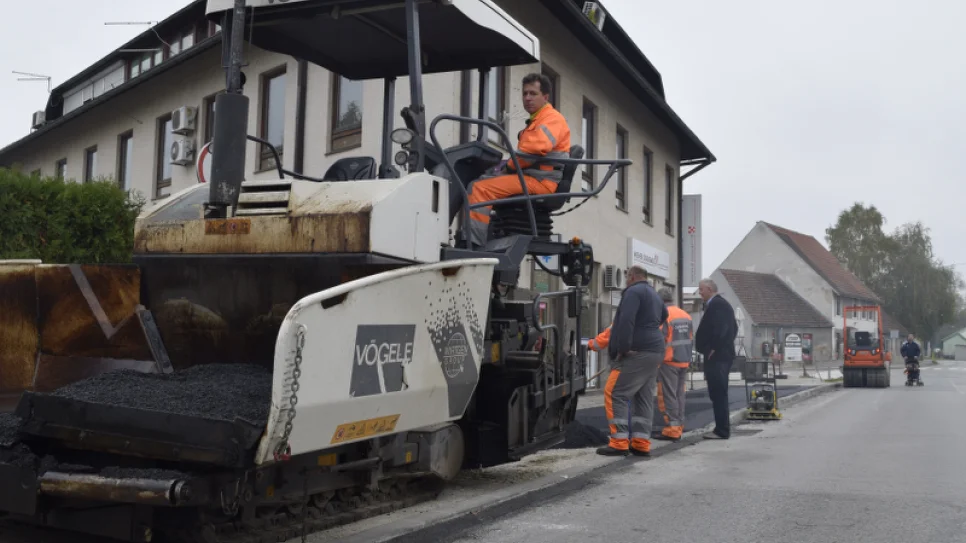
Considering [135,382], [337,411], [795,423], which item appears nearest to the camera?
[337,411]

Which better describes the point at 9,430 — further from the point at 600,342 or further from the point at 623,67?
the point at 623,67

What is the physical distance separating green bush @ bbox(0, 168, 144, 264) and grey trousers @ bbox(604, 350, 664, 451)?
19.1 ft

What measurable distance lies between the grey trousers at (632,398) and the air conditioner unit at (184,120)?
12.1 metres

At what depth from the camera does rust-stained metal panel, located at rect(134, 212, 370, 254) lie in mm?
4246

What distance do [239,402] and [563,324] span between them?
3294mm

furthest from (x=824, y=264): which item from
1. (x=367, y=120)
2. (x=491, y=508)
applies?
(x=491, y=508)

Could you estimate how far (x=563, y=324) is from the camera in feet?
22.2

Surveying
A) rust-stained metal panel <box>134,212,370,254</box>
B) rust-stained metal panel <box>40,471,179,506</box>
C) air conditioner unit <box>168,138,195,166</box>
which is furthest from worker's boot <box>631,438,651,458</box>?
air conditioner unit <box>168,138,195,166</box>

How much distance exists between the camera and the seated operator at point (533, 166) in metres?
5.75

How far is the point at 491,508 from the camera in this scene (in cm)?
550

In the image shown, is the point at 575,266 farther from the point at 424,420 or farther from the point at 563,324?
the point at 424,420

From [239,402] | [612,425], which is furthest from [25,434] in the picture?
[612,425]

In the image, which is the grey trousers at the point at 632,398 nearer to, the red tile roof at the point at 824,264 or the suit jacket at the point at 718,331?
the suit jacket at the point at 718,331

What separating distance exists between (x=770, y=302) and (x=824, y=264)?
951cm
